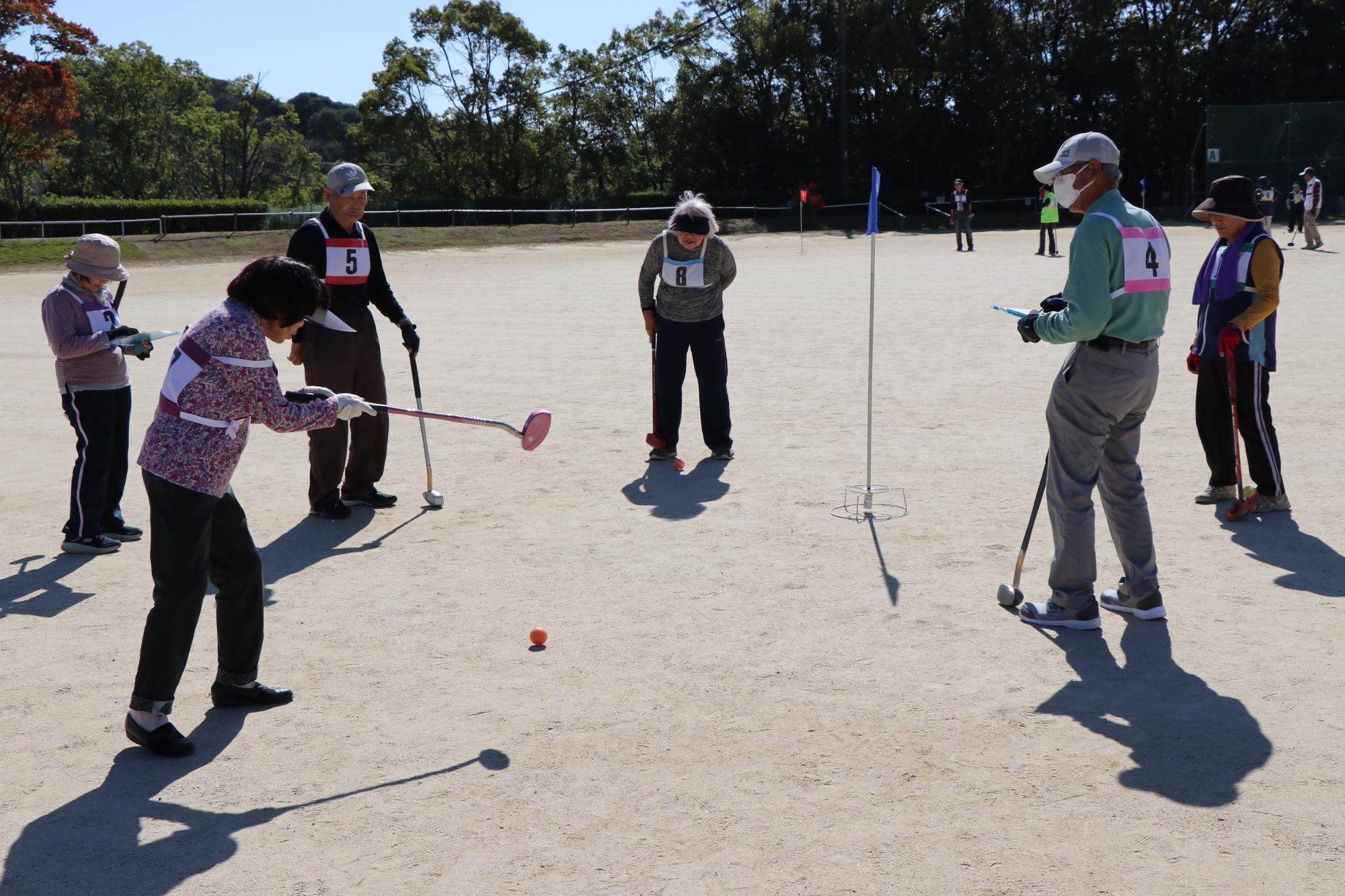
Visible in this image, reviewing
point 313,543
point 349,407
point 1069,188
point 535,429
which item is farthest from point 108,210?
point 1069,188

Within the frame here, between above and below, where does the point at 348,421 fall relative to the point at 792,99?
below

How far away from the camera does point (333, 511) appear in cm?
792

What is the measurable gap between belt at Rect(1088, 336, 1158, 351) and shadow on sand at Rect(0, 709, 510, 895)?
321 cm

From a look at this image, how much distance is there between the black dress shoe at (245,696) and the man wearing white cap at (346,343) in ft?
9.18

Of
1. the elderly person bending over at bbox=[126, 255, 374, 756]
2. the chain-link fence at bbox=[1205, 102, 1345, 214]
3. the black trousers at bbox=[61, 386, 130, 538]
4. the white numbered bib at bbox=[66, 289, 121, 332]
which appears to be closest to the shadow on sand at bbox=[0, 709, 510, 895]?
the elderly person bending over at bbox=[126, 255, 374, 756]

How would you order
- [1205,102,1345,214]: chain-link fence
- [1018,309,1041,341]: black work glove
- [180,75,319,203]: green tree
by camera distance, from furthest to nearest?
1. [180,75,319,203]: green tree
2. [1205,102,1345,214]: chain-link fence
3. [1018,309,1041,341]: black work glove

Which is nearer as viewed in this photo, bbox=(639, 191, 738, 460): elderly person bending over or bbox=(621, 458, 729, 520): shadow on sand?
bbox=(621, 458, 729, 520): shadow on sand

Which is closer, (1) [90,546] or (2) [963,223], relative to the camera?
(1) [90,546]

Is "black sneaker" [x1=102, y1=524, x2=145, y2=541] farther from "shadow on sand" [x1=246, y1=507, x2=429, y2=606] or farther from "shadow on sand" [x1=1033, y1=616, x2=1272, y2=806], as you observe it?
"shadow on sand" [x1=1033, y1=616, x2=1272, y2=806]

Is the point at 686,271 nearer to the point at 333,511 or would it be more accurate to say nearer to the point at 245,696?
the point at 333,511

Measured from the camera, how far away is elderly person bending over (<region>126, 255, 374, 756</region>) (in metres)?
4.44

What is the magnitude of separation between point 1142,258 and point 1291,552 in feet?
8.08

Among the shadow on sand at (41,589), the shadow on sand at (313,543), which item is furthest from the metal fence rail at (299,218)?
the shadow on sand at (41,589)

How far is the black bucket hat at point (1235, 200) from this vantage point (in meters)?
7.14
